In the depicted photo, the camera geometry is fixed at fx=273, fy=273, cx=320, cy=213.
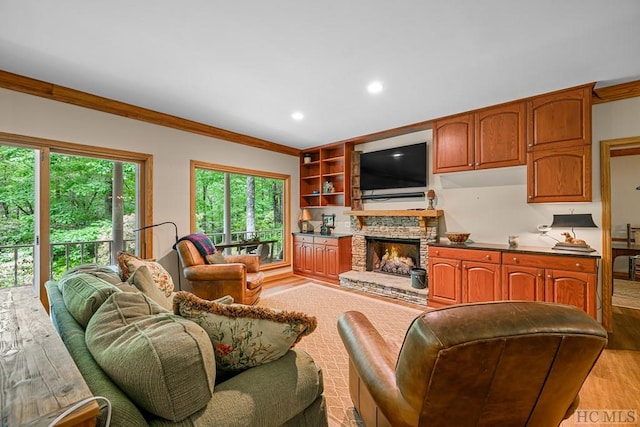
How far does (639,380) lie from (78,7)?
4.70 metres

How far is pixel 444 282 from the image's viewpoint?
3471 millimetres

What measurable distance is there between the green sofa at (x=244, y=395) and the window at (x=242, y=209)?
124 inches

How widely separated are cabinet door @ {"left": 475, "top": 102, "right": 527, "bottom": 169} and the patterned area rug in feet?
8.75

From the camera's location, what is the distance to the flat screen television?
162 inches

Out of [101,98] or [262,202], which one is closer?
[101,98]

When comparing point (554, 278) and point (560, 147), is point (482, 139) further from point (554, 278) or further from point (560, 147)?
point (554, 278)

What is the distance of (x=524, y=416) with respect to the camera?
3.23 feet

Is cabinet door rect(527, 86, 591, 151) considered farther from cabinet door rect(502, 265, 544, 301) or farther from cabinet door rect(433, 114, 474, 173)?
cabinet door rect(502, 265, 544, 301)

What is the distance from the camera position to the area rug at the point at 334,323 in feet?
6.07

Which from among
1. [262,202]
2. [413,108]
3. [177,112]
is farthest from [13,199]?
[413,108]

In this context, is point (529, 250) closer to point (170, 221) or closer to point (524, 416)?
point (524, 416)

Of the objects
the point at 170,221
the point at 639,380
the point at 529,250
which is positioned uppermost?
the point at 170,221

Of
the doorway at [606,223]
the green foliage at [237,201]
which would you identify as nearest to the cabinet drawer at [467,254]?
the doorway at [606,223]

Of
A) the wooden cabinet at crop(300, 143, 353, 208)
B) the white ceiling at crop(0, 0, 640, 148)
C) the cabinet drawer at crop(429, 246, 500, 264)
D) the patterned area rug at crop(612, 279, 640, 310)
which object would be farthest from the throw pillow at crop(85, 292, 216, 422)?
the patterned area rug at crop(612, 279, 640, 310)
